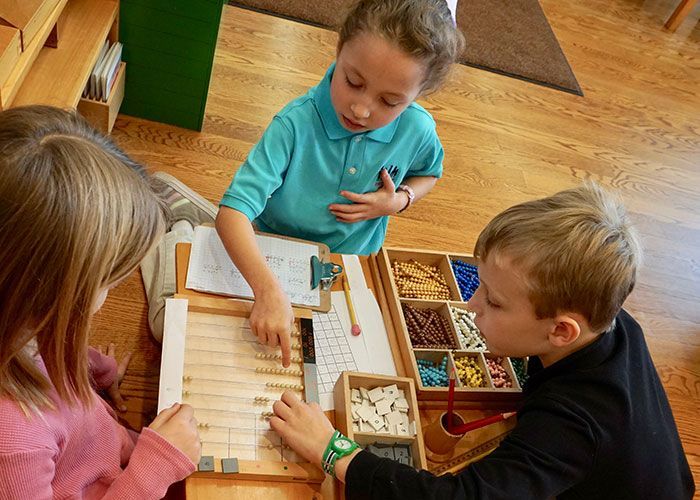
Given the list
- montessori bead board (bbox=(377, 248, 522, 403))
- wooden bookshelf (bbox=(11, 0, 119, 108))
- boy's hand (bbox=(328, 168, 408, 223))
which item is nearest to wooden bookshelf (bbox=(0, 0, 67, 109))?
wooden bookshelf (bbox=(11, 0, 119, 108))

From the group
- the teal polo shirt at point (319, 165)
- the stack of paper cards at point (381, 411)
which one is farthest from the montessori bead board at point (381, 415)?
the teal polo shirt at point (319, 165)

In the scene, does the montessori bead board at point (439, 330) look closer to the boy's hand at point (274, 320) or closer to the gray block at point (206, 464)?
the boy's hand at point (274, 320)

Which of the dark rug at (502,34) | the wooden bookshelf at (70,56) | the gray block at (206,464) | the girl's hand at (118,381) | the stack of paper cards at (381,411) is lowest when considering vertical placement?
the girl's hand at (118,381)

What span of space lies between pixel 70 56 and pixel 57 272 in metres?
1.20

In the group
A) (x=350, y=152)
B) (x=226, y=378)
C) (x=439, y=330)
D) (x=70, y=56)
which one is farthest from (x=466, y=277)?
(x=70, y=56)

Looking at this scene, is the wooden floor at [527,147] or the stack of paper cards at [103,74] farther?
the wooden floor at [527,147]

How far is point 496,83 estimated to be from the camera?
2.96m

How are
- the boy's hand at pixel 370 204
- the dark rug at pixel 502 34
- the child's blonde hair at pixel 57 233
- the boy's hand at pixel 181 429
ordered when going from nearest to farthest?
the child's blonde hair at pixel 57 233 → the boy's hand at pixel 181 429 → the boy's hand at pixel 370 204 → the dark rug at pixel 502 34

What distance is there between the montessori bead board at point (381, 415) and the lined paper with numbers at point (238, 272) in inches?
6.9

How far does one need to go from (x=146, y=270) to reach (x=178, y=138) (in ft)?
2.21

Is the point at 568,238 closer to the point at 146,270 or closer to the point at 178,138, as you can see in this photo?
the point at 146,270

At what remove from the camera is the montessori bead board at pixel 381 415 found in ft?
3.02

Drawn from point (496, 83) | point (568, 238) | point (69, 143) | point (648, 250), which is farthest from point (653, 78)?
point (69, 143)

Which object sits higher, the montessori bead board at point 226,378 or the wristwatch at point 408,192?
the wristwatch at point 408,192
